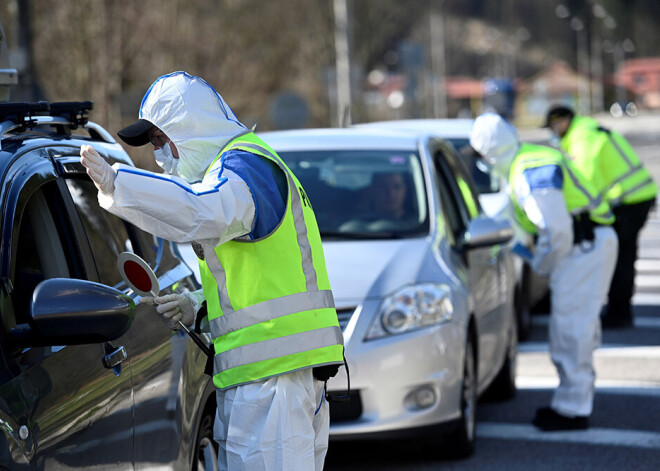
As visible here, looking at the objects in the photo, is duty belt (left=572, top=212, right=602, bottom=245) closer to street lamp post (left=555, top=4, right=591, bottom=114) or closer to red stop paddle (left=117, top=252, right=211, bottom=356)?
red stop paddle (left=117, top=252, right=211, bottom=356)

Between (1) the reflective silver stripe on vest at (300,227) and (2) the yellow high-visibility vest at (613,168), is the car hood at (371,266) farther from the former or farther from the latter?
(2) the yellow high-visibility vest at (613,168)

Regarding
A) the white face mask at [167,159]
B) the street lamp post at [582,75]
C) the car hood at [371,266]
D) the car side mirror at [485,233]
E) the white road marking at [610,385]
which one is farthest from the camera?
the street lamp post at [582,75]

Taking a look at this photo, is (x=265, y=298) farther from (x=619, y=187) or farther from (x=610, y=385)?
(x=619, y=187)

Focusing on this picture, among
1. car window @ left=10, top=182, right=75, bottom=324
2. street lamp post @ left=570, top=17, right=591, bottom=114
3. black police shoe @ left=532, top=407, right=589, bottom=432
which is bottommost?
street lamp post @ left=570, top=17, right=591, bottom=114

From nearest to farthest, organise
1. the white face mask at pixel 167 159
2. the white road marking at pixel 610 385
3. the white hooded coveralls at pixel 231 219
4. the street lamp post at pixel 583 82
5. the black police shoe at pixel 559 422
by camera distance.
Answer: the white hooded coveralls at pixel 231 219 → the white face mask at pixel 167 159 → the black police shoe at pixel 559 422 → the white road marking at pixel 610 385 → the street lamp post at pixel 583 82

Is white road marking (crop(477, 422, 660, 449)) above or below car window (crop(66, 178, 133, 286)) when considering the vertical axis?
below

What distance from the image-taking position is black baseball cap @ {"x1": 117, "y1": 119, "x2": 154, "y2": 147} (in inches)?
138

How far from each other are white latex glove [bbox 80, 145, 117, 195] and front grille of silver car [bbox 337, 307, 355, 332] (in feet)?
9.85

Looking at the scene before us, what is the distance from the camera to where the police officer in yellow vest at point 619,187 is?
10688 millimetres

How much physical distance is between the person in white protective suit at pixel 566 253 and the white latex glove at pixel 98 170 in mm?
4089

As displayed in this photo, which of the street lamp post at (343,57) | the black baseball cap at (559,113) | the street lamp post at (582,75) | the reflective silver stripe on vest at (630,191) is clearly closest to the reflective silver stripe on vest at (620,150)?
the reflective silver stripe on vest at (630,191)

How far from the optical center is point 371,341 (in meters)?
6.00

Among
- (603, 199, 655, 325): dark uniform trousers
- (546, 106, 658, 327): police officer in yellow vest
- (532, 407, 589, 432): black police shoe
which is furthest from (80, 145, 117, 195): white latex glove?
(603, 199, 655, 325): dark uniform trousers

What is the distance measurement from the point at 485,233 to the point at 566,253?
52 centimetres
